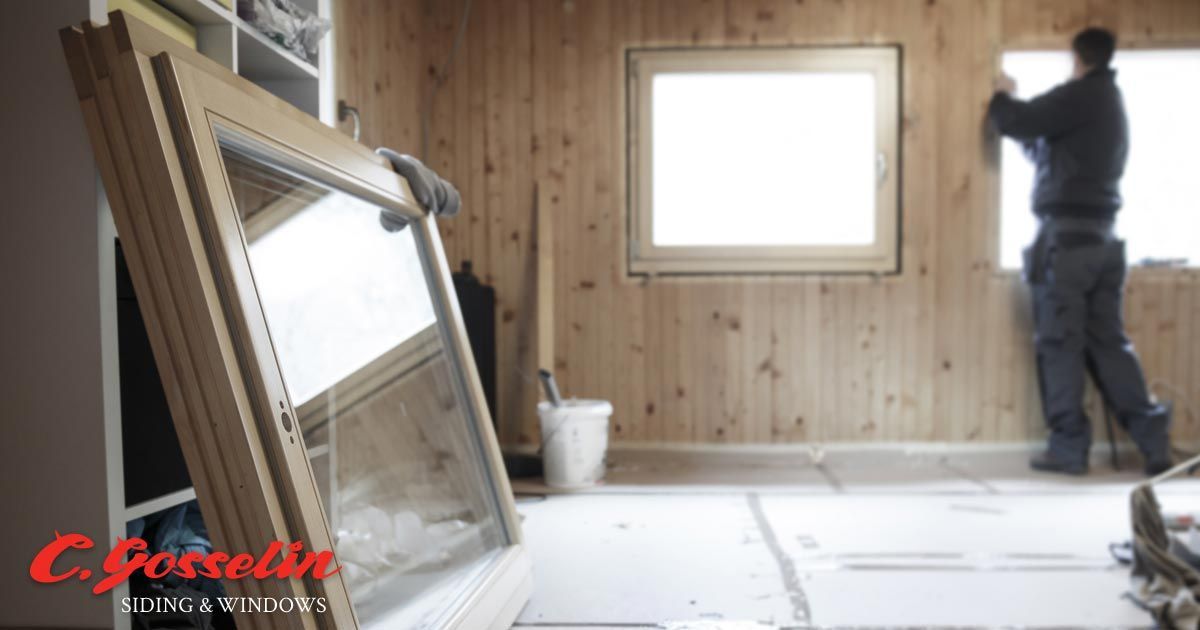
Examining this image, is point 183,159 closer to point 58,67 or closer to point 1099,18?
point 58,67

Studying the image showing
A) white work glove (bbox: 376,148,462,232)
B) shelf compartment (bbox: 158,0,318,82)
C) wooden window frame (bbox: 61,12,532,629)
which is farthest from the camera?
white work glove (bbox: 376,148,462,232)

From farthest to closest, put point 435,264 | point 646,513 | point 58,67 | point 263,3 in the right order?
point 646,513, point 435,264, point 263,3, point 58,67

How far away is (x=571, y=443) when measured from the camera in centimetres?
276

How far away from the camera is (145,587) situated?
1.23m

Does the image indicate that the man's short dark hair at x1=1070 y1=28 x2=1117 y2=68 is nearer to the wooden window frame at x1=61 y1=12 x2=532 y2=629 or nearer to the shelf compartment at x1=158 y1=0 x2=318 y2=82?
the shelf compartment at x1=158 y1=0 x2=318 y2=82

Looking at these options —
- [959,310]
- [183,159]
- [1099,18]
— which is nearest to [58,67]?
[183,159]

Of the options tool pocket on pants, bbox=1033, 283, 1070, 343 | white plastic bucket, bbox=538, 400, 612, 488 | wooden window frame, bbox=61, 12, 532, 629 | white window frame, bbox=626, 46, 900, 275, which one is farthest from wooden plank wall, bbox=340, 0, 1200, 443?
wooden window frame, bbox=61, 12, 532, 629

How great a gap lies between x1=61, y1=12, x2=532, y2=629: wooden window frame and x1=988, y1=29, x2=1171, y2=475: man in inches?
120

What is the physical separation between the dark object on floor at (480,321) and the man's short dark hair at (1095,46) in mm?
2657

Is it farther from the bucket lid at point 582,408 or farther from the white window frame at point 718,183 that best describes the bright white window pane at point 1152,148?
the bucket lid at point 582,408

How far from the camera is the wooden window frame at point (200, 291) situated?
88 cm

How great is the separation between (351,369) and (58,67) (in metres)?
0.66

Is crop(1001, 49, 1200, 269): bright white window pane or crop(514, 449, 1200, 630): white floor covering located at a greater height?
crop(1001, 49, 1200, 269): bright white window pane

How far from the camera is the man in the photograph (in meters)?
2.97
